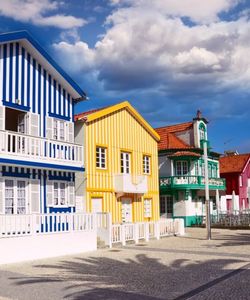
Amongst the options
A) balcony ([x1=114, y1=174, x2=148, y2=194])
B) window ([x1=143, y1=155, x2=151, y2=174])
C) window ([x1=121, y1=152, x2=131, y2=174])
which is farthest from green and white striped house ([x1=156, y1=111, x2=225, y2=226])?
window ([x1=121, y1=152, x2=131, y2=174])

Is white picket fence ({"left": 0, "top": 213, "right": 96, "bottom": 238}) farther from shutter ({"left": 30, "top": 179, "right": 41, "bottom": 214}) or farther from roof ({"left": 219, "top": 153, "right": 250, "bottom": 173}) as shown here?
roof ({"left": 219, "top": 153, "right": 250, "bottom": 173})

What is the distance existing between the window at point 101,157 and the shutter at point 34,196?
560 cm

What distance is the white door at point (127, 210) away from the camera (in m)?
24.1

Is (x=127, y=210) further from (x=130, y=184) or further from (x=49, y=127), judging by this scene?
(x=49, y=127)

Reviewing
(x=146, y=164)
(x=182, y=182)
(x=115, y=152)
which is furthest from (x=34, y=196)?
(x=182, y=182)

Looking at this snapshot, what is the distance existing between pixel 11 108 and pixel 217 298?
1184 cm

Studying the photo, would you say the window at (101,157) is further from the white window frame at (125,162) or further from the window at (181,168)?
the window at (181,168)

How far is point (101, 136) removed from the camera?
22.9 meters

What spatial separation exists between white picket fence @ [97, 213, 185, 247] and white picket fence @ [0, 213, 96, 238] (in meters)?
1.22

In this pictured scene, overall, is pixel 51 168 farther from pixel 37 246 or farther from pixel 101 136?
pixel 101 136

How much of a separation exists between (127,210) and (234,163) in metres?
26.1

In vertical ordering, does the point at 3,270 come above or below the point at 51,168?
below

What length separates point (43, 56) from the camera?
60.3ft

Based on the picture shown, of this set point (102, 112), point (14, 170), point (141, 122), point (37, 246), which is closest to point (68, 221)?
point (37, 246)
